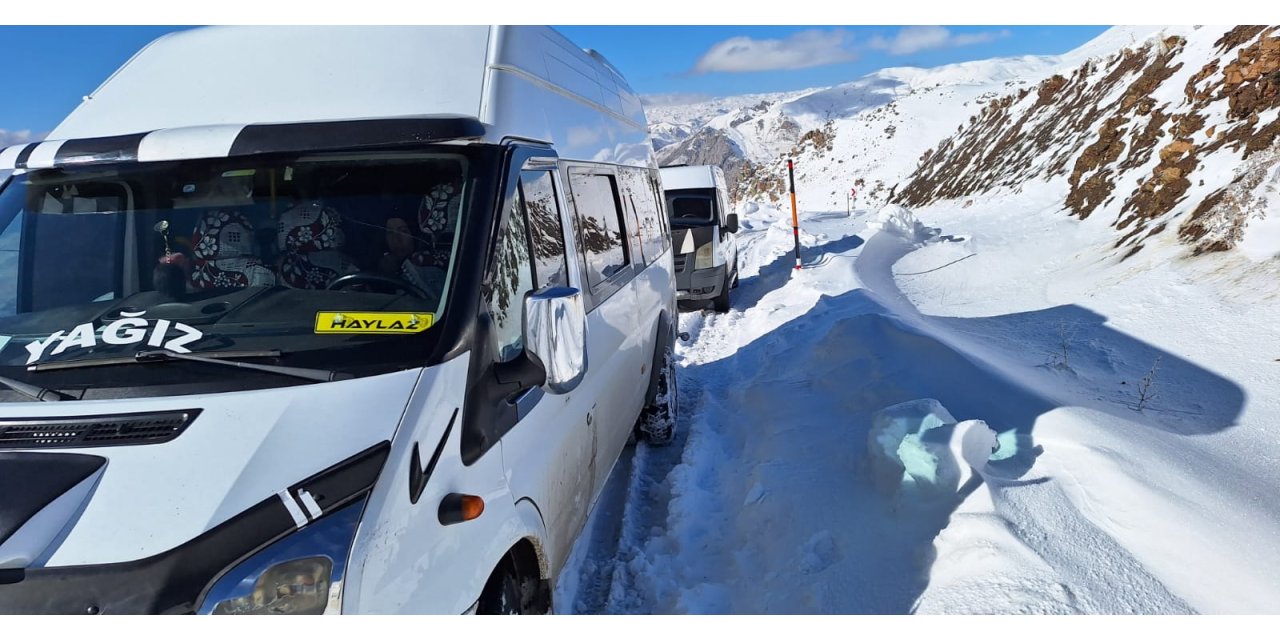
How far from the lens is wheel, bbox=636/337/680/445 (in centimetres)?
586

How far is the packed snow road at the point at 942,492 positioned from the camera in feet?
9.69

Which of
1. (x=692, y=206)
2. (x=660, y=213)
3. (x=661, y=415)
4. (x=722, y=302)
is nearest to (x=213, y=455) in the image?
(x=661, y=415)

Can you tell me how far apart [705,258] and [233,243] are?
29.4 feet

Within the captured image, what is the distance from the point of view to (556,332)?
8.13 ft

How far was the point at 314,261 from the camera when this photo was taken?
106 inches

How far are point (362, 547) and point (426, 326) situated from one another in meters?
0.76

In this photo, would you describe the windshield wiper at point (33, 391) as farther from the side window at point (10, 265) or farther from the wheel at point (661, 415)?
the wheel at point (661, 415)

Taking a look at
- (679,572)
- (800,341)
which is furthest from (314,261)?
(800,341)

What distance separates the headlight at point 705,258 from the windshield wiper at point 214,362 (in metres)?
9.20

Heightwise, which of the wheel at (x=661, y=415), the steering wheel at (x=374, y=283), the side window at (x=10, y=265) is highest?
the steering wheel at (x=374, y=283)

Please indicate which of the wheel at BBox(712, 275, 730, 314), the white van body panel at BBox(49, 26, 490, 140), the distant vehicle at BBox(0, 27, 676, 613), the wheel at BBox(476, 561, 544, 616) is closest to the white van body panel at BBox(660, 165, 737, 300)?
the wheel at BBox(712, 275, 730, 314)

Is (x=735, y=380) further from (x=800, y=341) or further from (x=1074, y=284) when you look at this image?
(x=1074, y=284)

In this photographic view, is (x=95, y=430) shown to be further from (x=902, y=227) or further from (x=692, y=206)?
(x=902, y=227)

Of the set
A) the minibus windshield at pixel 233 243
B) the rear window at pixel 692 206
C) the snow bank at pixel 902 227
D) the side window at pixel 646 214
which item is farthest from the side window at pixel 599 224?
the snow bank at pixel 902 227
